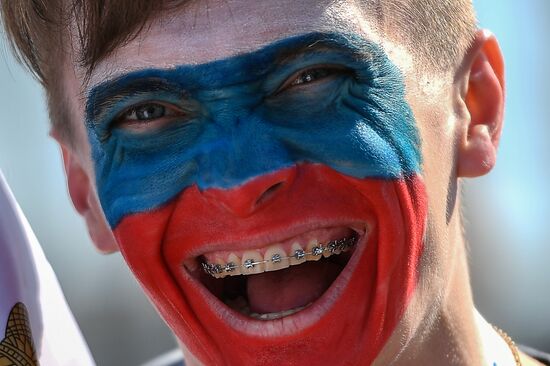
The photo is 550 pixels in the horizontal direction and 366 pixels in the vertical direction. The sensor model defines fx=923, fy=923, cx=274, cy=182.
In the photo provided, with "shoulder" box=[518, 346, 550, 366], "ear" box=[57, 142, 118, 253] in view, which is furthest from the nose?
"shoulder" box=[518, 346, 550, 366]

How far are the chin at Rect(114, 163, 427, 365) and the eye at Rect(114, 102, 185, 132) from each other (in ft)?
0.73

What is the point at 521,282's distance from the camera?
8.80 meters

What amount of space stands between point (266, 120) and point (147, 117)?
1.17 ft

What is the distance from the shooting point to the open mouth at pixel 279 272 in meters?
2.46

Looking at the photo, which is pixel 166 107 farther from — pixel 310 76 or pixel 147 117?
pixel 310 76

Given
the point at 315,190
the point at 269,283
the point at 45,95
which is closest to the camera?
the point at 315,190

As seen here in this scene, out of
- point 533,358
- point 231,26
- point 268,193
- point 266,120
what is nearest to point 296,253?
point 268,193

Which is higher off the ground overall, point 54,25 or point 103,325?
point 54,25

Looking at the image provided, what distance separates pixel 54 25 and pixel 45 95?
19.1 inches

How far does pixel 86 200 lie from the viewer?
3084 millimetres

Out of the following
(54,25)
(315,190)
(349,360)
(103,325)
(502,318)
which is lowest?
(502,318)

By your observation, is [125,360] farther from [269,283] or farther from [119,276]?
[269,283]

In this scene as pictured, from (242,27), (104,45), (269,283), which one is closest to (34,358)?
(269,283)

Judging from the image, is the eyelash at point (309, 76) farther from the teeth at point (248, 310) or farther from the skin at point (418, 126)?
the teeth at point (248, 310)
